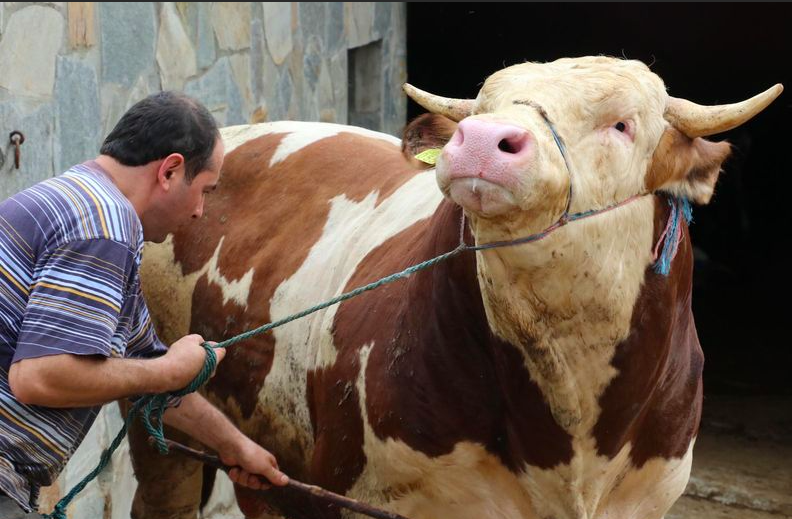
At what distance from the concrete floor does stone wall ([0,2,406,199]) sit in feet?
8.95

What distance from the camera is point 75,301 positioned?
6.33 ft

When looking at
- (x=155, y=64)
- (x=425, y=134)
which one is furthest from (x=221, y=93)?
(x=425, y=134)

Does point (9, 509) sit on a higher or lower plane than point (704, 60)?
higher

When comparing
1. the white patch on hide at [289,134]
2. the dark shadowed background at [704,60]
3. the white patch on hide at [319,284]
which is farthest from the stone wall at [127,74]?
the dark shadowed background at [704,60]

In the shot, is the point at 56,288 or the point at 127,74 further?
the point at 127,74

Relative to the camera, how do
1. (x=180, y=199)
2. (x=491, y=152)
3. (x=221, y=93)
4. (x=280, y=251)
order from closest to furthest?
(x=491, y=152) → (x=180, y=199) → (x=280, y=251) → (x=221, y=93)

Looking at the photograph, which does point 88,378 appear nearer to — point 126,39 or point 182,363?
point 182,363

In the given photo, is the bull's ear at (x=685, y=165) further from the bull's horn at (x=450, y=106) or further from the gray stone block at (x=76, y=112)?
the gray stone block at (x=76, y=112)

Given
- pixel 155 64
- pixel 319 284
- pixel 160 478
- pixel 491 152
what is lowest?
pixel 160 478

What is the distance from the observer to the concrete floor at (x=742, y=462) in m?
4.91

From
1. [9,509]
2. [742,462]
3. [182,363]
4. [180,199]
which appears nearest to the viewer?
[9,509]

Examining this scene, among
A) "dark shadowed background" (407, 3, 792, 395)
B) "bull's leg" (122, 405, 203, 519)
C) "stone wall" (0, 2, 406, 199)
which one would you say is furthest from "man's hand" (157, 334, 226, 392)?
"dark shadowed background" (407, 3, 792, 395)

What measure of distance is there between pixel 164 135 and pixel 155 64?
2070 millimetres

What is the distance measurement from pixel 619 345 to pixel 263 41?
3.50 metres
